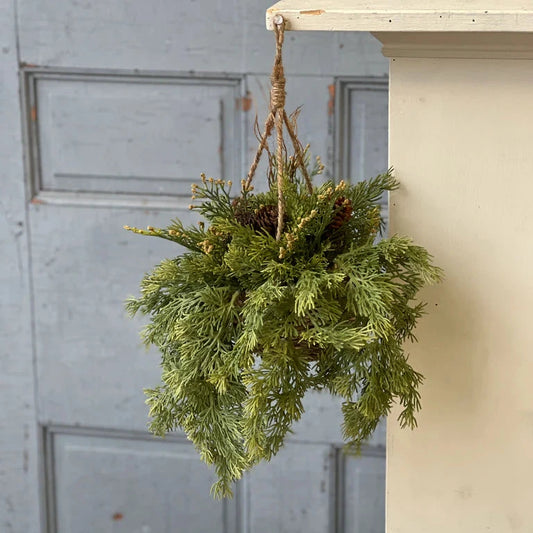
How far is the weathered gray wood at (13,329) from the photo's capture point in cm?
157

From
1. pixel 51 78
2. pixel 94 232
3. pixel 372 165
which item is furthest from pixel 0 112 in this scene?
pixel 372 165

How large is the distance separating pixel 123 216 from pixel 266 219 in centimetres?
78

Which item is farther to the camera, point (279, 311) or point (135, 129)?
point (135, 129)

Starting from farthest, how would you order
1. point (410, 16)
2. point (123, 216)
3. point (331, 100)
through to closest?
point (123, 216) < point (331, 100) < point (410, 16)

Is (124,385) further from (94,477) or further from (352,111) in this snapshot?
(352,111)

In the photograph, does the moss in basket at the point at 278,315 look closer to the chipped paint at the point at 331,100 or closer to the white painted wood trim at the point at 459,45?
the white painted wood trim at the point at 459,45

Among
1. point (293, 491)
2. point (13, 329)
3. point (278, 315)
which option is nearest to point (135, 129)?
point (13, 329)

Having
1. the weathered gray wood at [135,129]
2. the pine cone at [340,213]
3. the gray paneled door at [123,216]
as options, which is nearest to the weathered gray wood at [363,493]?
the gray paneled door at [123,216]

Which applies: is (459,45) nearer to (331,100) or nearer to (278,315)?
(278,315)

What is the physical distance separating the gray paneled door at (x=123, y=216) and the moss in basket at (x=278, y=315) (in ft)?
2.12

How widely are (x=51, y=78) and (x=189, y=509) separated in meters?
0.84

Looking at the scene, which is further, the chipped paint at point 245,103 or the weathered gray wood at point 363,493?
the weathered gray wood at point 363,493

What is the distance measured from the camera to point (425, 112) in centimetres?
83

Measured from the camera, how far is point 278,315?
80cm
